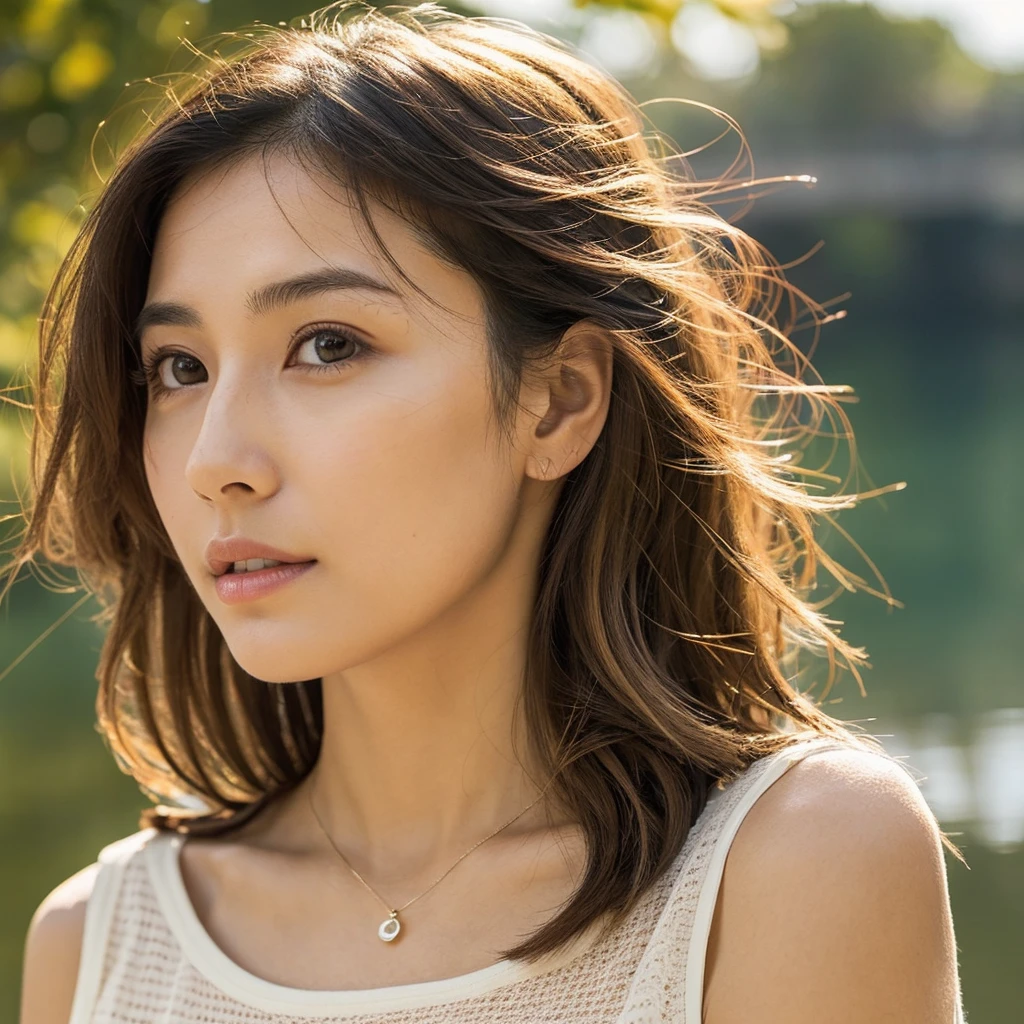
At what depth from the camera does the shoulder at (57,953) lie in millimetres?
1906

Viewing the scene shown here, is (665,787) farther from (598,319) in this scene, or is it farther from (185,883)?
(185,883)

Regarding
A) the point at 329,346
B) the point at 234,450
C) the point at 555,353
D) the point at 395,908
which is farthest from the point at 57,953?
the point at 555,353

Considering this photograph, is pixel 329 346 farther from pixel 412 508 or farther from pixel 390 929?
pixel 390 929

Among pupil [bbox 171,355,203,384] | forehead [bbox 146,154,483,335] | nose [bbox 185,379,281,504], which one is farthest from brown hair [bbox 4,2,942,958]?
nose [bbox 185,379,281,504]

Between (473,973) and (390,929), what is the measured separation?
15 centimetres

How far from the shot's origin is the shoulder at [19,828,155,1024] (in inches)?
75.0

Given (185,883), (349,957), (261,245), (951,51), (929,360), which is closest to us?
(261,245)

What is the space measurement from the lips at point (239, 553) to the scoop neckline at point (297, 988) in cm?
48

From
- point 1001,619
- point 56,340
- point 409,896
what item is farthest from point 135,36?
point 1001,619

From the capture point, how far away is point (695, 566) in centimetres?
185

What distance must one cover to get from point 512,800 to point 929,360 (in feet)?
70.0

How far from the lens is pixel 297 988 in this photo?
177cm

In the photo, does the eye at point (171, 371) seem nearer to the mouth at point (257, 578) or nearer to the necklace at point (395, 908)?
the mouth at point (257, 578)

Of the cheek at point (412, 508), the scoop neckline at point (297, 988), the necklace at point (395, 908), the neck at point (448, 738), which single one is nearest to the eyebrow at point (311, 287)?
the cheek at point (412, 508)
